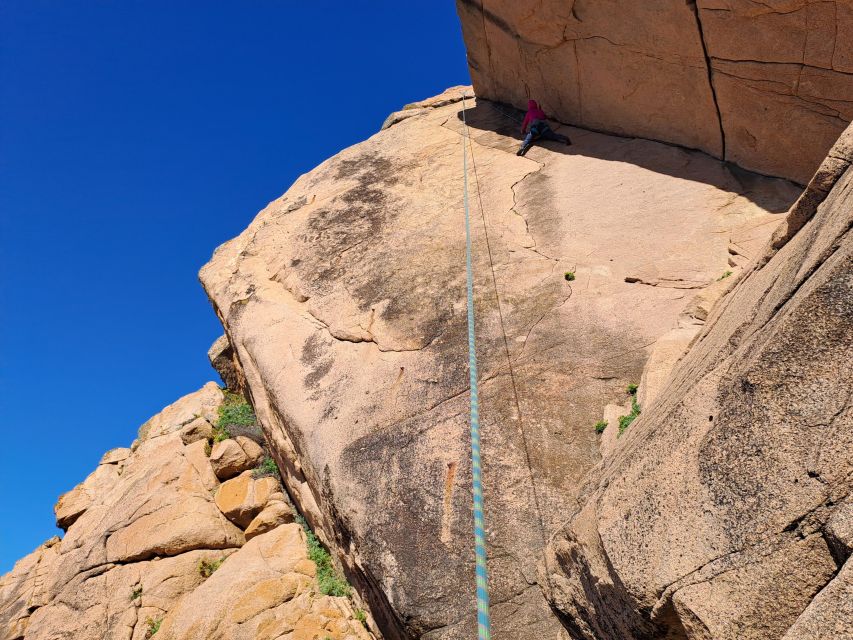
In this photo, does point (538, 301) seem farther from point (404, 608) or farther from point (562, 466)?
point (404, 608)

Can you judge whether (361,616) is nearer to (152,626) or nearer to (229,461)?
(152,626)

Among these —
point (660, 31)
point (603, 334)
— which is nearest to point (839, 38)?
point (660, 31)

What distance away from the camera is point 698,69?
32.7 feet

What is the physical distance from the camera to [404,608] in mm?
6129

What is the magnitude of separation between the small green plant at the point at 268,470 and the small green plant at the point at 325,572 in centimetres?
152

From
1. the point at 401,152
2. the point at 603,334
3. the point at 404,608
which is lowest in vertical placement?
the point at 404,608

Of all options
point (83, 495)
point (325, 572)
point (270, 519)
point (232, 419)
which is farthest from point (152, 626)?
point (83, 495)

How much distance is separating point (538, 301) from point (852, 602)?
20.9 ft

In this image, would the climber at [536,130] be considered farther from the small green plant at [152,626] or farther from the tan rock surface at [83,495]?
the tan rock surface at [83,495]

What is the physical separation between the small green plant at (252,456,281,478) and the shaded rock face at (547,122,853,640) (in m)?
7.46

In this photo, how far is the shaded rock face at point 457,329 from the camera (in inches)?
253

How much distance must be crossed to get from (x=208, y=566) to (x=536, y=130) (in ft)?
31.2

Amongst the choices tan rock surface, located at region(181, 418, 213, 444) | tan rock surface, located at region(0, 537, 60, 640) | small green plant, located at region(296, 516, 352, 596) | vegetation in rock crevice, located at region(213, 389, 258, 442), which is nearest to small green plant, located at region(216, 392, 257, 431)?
vegetation in rock crevice, located at region(213, 389, 258, 442)

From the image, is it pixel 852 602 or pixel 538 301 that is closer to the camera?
pixel 852 602
